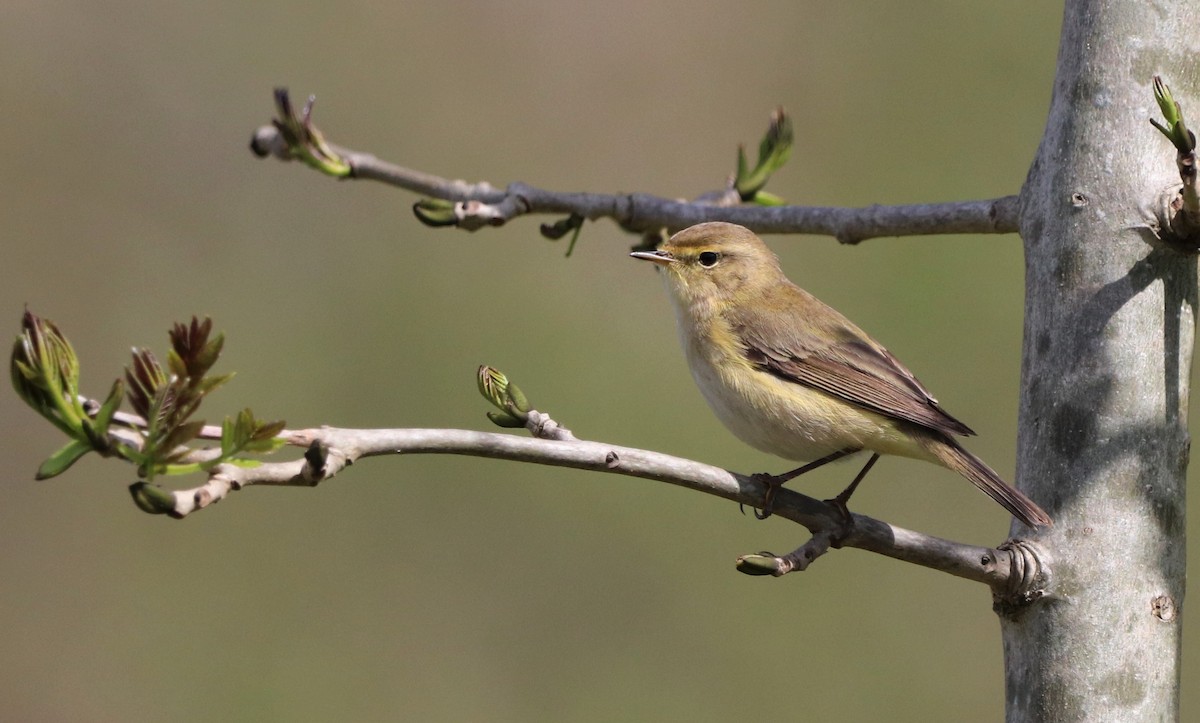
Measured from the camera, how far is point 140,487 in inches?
61.1

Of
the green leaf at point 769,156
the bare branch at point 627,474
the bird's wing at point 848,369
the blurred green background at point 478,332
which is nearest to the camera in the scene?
the bare branch at point 627,474

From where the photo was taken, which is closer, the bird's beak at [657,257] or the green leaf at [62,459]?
the green leaf at [62,459]

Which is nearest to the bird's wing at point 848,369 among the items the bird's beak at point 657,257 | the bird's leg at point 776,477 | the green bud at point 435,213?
the bird's leg at point 776,477

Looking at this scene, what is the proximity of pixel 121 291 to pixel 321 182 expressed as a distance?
57.5 inches

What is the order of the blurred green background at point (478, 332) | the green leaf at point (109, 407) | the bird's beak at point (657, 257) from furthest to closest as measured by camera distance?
1. the blurred green background at point (478, 332)
2. the bird's beak at point (657, 257)
3. the green leaf at point (109, 407)

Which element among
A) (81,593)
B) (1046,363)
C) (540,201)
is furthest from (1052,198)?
(81,593)

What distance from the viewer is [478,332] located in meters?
6.62

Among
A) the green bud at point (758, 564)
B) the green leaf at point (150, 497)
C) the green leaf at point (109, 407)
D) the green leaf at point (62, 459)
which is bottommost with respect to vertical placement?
the green leaf at point (150, 497)

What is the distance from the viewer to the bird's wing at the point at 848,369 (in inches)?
129

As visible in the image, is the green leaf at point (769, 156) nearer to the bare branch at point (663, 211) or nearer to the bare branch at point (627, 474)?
the bare branch at point (663, 211)

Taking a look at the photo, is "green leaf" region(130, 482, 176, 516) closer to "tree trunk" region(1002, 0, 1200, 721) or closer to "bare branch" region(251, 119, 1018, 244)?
"tree trunk" region(1002, 0, 1200, 721)

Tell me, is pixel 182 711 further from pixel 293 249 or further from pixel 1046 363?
pixel 1046 363

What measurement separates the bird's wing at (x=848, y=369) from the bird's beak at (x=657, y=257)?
1.33 feet

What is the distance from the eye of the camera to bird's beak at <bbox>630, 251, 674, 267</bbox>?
3961 millimetres
